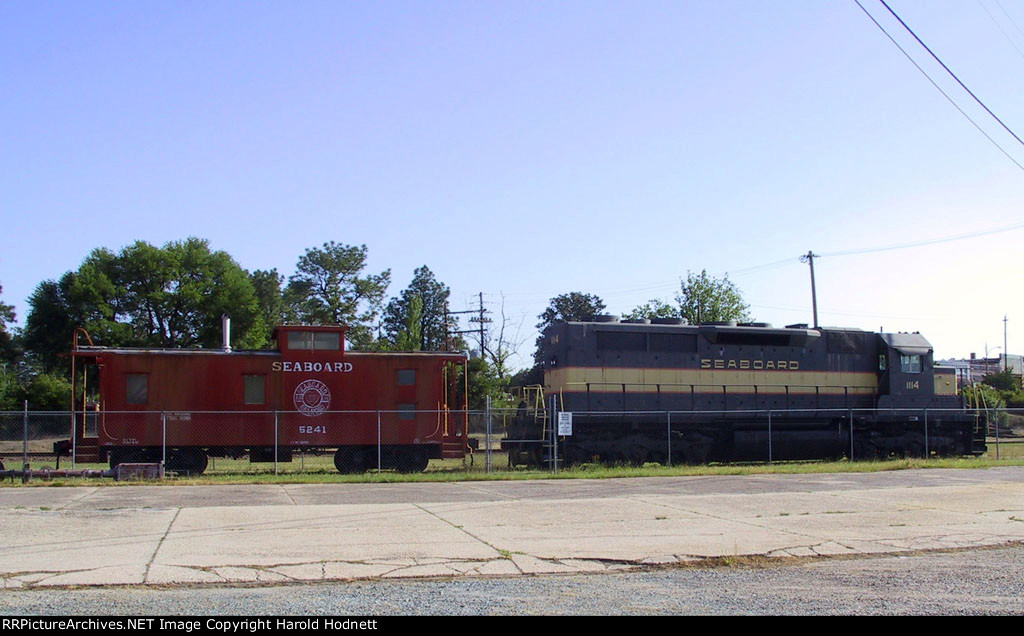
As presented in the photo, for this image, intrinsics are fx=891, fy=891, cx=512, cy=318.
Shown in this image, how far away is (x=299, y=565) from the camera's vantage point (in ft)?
30.5

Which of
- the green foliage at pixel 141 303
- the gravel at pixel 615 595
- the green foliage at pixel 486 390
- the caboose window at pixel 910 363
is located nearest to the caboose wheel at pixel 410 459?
the caboose window at pixel 910 363

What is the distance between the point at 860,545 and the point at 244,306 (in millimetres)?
48235

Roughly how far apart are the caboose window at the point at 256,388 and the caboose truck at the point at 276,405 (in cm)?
3

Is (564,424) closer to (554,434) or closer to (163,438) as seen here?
(554,434)

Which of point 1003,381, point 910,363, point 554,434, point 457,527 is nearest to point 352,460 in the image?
point 554,434

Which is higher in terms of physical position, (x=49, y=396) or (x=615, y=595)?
(x=49, y=396)

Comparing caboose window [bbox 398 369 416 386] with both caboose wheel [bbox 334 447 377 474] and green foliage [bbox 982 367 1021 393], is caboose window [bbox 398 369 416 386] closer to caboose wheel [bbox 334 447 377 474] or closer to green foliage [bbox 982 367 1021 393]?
caboose wheel [bbox 334 447 377 474]

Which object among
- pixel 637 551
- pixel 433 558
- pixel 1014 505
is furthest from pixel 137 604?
pixel 1014 505

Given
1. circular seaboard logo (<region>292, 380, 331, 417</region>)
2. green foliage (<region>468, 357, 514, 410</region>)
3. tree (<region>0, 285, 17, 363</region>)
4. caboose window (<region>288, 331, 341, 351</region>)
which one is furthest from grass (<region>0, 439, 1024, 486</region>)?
tree (<region>0, 285, 17, 363</region>)

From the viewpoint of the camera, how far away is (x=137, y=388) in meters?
22.8

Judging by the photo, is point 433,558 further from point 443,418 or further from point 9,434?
point 9,434

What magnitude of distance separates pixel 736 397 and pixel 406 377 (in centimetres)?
959

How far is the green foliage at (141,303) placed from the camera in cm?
5122

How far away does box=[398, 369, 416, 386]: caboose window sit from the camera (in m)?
24.2
